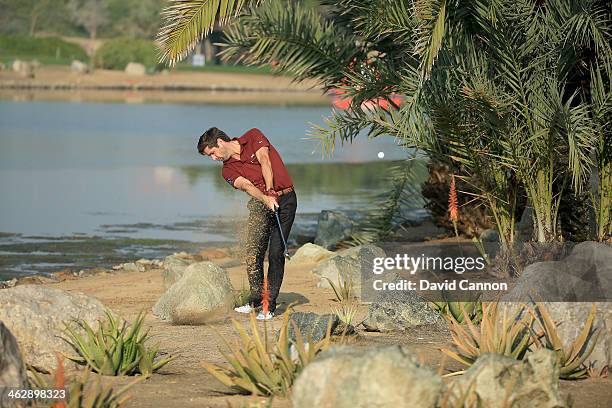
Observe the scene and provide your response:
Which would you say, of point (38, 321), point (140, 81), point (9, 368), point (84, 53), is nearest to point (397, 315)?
point (38, 321)

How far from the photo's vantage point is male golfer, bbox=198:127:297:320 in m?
10.6

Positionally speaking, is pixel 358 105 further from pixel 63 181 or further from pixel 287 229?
pixel 63 181

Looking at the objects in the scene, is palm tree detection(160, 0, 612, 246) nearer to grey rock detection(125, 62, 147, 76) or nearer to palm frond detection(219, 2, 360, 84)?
palm frond detection(219, 2, 360, 84)

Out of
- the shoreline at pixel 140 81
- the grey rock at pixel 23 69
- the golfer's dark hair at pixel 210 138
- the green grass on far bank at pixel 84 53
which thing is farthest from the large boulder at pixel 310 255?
the green grass on far bank at pixel 84 53

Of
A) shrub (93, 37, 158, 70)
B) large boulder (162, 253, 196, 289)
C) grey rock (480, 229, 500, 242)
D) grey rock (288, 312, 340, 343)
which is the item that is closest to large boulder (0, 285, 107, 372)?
grey rock (288, 312, 340, 343)

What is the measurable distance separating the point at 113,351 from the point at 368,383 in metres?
2.25

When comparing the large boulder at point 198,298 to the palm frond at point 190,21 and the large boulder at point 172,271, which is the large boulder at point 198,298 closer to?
the large boulder at point 172,271

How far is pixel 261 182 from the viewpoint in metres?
10.7

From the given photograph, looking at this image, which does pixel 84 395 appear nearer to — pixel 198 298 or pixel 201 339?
pixel 201 339

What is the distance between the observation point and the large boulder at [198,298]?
34.4ft

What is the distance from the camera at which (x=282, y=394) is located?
7137 mm

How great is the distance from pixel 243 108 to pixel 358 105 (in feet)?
128

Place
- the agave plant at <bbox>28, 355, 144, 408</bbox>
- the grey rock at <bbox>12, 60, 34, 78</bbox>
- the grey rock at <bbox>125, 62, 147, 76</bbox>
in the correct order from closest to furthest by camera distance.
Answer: the agave plant at <bbox>28, 355, 144, 408</bbox> < the grey rock at <bbox>12, 60, 34, 78</bbox> < the grey rock at <bbox>125, 62, 147, 76</bbox>

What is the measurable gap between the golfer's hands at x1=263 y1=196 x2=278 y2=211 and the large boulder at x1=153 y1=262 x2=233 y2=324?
33.6 inches
